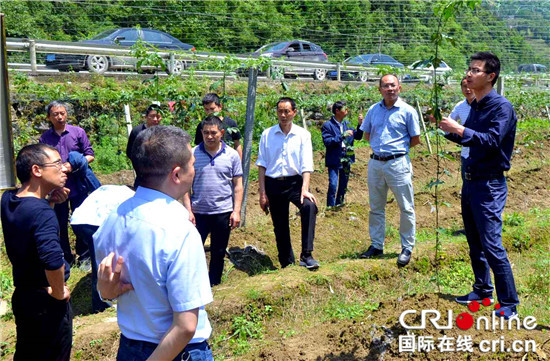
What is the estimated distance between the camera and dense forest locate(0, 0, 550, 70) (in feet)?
72.2

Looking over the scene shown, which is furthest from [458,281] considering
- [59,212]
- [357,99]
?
[357,99]

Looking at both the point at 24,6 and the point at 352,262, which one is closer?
the point at 352,262

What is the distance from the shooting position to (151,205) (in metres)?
2.45

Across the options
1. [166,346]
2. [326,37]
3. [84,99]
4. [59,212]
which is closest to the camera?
[166,346]

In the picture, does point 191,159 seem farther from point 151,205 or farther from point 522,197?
point 522,197

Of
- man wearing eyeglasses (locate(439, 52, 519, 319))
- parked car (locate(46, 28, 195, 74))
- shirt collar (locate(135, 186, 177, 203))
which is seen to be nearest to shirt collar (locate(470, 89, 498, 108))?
man wearing eyeglasses (locate(439, 52, 519, 319))

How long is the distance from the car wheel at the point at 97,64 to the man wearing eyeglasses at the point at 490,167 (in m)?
11.8

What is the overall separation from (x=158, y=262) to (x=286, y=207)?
14.5 feet

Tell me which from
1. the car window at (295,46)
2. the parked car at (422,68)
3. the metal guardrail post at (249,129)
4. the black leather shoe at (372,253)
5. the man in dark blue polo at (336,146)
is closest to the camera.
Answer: the parked car at (422,68)

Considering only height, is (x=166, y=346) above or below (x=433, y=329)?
above

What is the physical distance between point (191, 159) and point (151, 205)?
0.87 ft

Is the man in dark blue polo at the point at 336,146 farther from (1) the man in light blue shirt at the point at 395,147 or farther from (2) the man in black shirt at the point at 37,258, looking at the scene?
(2) the man in black shirt at the point at 37,258

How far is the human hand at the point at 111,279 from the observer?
8.02 feet

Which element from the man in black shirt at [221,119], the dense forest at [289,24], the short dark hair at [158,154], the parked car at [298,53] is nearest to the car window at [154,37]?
the dense forest at [289,24]
